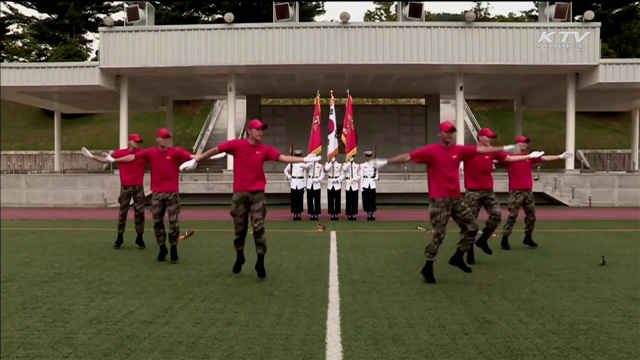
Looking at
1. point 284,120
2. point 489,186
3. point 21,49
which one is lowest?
point 489,186

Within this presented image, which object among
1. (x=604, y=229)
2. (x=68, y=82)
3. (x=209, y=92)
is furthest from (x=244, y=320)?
(x=209, y=92)

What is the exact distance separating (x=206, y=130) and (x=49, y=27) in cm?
1937

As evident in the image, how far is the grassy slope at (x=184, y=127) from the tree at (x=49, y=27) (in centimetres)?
615

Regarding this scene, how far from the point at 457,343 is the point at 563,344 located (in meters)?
0.96

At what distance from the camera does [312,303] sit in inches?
251

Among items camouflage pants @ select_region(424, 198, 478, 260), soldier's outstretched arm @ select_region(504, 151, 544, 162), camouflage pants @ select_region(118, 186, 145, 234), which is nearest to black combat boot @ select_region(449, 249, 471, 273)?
camouflage pants @ select_region(424, 198, 478, 260)

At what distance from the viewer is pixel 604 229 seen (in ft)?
46.4

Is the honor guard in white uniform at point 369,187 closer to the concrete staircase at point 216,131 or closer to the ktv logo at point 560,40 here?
the ktv logo at point 560,40

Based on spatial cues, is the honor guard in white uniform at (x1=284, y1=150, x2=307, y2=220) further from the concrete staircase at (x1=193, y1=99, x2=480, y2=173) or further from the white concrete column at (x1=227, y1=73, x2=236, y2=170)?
the concrete staircase at (x1=193, y1=99, x2=480, y2=173)

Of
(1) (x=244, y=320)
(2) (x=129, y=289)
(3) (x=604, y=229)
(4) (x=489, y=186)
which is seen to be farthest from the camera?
(3) (x=604, y=229)

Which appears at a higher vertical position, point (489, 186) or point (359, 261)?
point (489, 186)

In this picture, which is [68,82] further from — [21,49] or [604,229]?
[21,49]

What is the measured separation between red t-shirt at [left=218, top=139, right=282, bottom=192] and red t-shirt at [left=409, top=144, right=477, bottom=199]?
2171 millimetres

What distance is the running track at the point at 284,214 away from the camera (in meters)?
17.5
